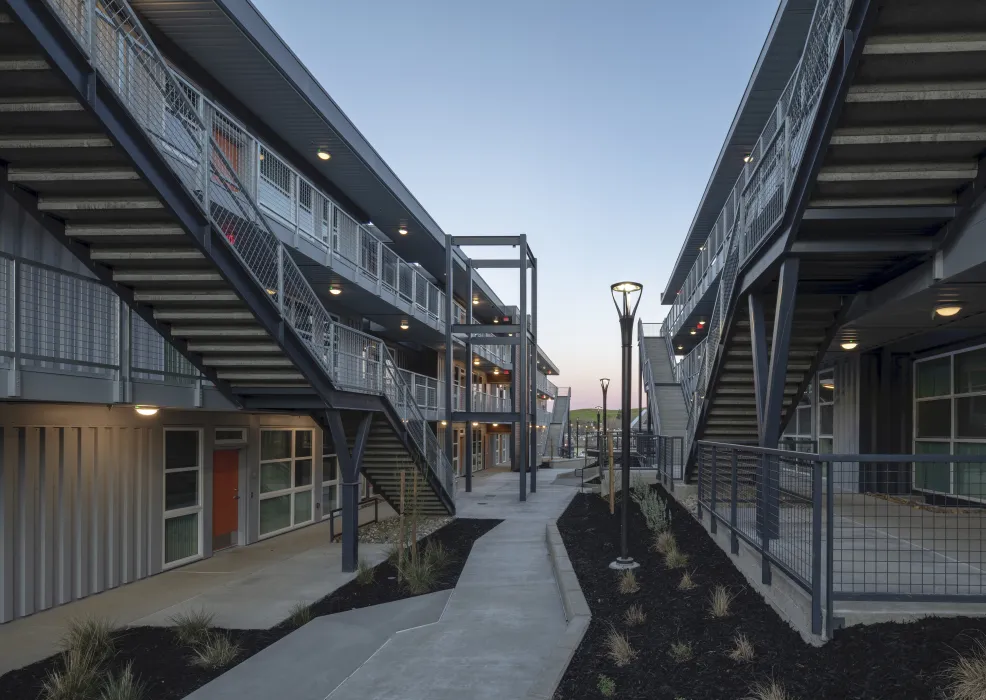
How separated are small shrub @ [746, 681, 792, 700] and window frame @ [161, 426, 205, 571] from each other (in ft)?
32.5

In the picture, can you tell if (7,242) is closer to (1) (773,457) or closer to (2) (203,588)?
(2) (203,588)

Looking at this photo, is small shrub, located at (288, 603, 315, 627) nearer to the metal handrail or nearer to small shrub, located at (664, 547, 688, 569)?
the metal handrail

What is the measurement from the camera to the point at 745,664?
570 centimetres

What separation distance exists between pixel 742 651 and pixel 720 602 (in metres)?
1.09

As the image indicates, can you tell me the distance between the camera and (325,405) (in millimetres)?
11070

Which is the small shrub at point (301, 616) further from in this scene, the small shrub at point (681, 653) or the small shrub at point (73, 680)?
the small shrub at point (681, 653)

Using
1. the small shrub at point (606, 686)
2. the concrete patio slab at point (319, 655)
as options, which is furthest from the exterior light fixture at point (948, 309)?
the concrete patio slab at point (319, 655)

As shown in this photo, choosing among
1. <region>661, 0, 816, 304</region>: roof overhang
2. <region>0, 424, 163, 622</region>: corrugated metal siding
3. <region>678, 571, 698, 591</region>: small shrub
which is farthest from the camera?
<region>661, 0, 816, 304</region>: roof overhang

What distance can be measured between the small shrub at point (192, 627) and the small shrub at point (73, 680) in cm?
99

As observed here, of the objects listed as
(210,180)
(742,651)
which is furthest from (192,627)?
(742,651)

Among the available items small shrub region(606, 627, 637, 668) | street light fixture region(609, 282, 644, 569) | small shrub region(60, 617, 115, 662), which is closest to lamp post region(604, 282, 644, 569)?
street light fixture region(609, 282, 644, 569)

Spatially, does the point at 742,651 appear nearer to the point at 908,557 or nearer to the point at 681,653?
the point at 681,653

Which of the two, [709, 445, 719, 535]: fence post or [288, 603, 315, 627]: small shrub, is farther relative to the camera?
[709, 445, 719, 535]: fence post

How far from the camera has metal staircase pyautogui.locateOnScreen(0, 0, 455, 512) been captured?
5754mm
